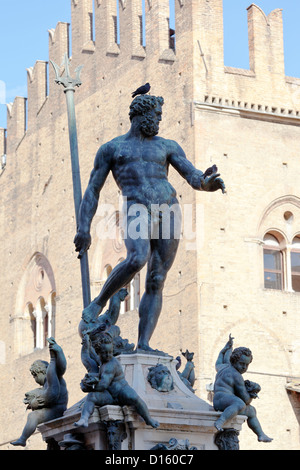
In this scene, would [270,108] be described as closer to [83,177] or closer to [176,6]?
[176,6]

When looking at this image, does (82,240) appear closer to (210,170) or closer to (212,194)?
(210,170)

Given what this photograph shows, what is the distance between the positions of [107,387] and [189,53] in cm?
1670

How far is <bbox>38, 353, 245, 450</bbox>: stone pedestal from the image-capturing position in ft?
23.6

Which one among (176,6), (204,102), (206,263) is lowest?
(206,263)

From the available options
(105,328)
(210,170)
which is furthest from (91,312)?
(210,170)

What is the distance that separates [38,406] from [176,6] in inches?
666

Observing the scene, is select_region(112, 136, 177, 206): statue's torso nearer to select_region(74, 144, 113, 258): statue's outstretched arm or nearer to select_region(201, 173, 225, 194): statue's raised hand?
select_region(74, 144, 113, 258): statue's outstretched arm

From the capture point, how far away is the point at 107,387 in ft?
23.6

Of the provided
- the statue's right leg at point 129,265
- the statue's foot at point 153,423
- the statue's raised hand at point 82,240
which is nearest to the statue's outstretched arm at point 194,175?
the statue's right leg at point 129,265

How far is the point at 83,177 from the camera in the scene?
26.8 meters

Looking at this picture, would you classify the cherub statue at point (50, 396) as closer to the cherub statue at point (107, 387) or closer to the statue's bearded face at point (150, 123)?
the cherub statue at point (107, 387)

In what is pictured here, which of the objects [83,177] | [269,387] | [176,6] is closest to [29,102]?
[83,177]

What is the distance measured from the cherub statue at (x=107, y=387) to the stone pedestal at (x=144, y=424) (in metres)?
0.07

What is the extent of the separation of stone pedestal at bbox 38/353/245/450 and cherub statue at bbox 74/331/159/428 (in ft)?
0.22
